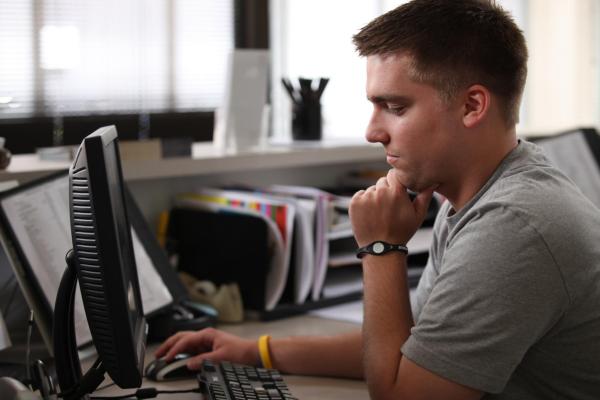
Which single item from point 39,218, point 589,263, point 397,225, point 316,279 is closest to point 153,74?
point 316,279

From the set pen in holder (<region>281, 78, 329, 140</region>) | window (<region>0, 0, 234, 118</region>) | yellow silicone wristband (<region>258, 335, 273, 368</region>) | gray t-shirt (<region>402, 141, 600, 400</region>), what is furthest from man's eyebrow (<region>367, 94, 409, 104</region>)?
window (<region>0, 0, 234, 118</region>)

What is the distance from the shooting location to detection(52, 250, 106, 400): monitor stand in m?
1.28

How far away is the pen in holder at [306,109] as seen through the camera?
2500 millimetres

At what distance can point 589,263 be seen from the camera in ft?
4.13

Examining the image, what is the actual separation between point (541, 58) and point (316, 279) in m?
2.49

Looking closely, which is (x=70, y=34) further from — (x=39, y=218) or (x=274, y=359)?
(x=274, y=359)

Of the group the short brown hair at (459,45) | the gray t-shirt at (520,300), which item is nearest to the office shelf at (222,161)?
the short brown hair at (459,45)

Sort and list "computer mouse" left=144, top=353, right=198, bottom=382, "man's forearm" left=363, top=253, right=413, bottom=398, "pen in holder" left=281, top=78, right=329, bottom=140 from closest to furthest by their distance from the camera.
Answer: "man's forearm" left=363, top=253, right=413, bottom=398 < "computer mouse" left=144, top=353, right=198, bottom=382 < "pen in holder" left=281, top=78, right=329, bottom=140

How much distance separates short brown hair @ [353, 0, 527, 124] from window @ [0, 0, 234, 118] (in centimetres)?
148

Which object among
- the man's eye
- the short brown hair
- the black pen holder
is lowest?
the black pen holder

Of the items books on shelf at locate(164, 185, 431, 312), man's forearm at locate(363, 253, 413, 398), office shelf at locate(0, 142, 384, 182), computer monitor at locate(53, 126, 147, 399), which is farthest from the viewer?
books on shelf at locate(164, 185, 431, 312)

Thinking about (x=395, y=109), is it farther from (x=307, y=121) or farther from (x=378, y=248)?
(x=307, y=121)

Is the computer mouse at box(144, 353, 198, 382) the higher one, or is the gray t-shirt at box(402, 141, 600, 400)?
the gray t-shirt at box(402, 141, 600, 400)

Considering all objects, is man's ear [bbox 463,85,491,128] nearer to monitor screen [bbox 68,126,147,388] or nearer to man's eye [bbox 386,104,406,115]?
man's eye [bbox 386,104,406,115]
